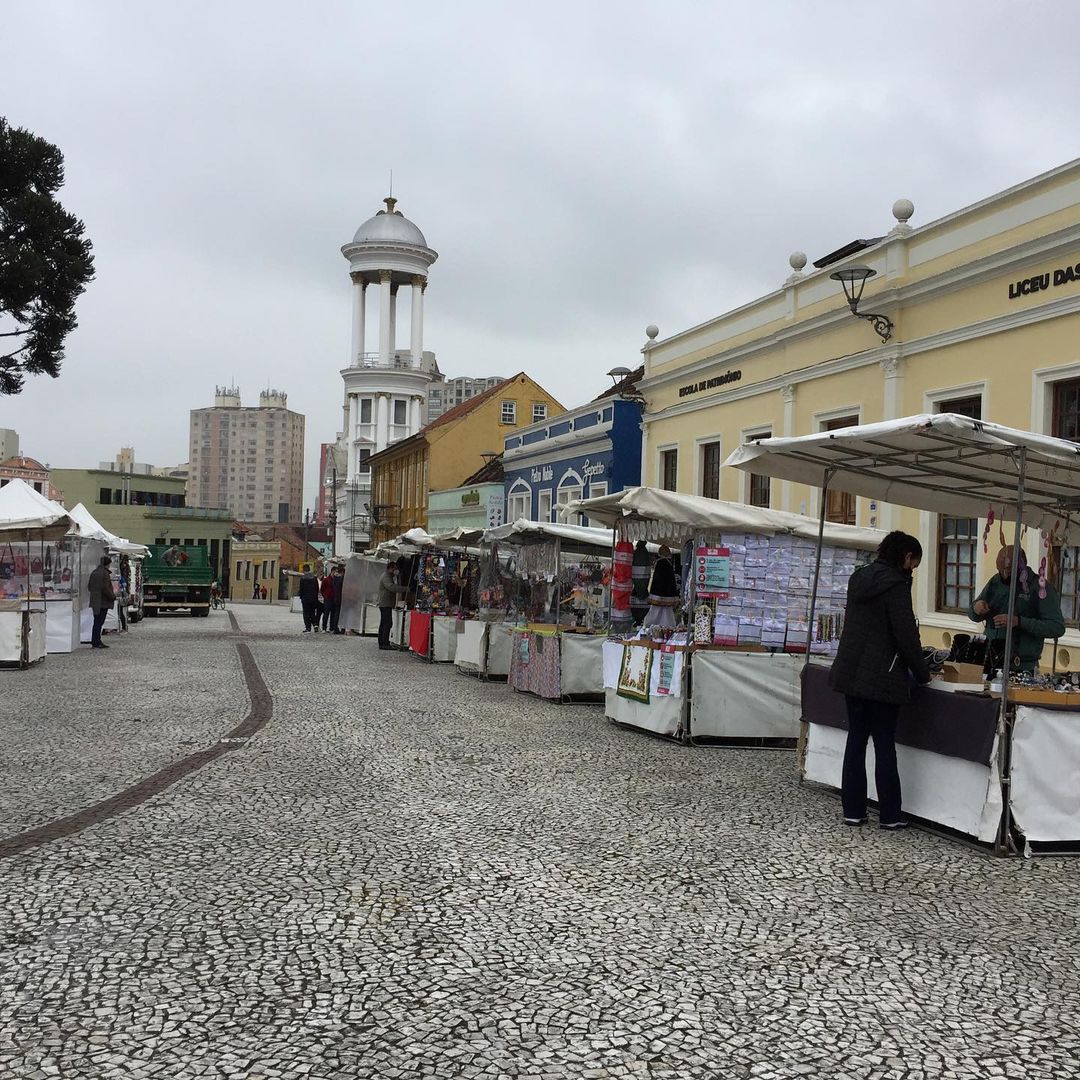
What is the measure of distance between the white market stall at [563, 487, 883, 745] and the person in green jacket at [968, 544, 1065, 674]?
2.47 metres

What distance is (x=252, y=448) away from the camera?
16650 cm

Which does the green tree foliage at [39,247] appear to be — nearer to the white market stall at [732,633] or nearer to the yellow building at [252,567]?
the white market stall at [732,633]

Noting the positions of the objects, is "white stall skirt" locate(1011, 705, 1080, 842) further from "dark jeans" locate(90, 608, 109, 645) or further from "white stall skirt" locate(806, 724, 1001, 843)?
"dark jeans" locate(90, 608, 109, 645)

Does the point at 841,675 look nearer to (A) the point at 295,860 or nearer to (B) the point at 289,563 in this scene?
(A) the point at 295,860

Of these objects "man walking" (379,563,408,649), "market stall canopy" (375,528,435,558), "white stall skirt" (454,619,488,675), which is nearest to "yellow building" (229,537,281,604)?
"market stall canopy" (375,528,435,558)

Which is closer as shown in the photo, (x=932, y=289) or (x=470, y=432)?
(x=932, y=289)

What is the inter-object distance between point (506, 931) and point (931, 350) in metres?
13.9

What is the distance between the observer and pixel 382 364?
71312mm

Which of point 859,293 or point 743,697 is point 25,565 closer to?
point 743,697

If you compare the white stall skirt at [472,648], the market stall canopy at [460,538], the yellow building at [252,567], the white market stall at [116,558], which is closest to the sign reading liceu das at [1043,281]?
the white stall skirt at [472,648]

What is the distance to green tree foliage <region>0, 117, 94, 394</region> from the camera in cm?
2059

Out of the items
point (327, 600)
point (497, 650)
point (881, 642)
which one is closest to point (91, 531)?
point (327, 600)

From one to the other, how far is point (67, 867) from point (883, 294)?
14898 millimetres

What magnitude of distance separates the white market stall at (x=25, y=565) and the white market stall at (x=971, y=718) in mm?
12752
